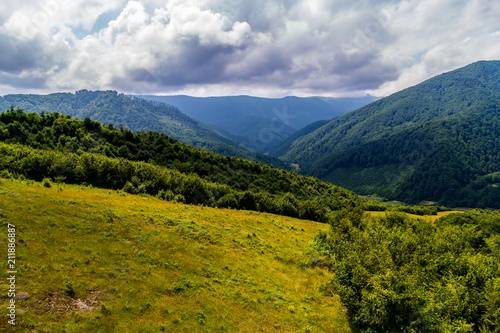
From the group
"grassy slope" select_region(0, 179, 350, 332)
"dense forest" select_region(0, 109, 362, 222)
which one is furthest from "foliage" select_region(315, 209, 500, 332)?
"dense forest" select_region(0, 109, 362, 222)

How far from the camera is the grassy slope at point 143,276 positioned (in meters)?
18.1

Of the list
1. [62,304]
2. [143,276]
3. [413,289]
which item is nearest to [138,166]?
[143,276]

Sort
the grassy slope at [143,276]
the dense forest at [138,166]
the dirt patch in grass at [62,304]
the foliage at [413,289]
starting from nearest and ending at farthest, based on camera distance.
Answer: the dirt patch in grass at [62,304], the grassy slope at [143,276], the foliage at [413,289], the dense forest at [138,166]

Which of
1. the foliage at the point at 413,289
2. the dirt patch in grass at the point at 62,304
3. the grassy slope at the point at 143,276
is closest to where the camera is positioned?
the dirt patch in grass at the point at 62,304

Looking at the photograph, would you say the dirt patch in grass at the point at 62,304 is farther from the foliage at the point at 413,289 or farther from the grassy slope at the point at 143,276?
the foliage at the point at 413,289

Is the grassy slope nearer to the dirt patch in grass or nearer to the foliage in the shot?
the dirt patch in grass

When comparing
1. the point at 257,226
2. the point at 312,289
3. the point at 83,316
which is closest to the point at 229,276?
the point at 312,289

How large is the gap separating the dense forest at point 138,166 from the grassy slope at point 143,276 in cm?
1281

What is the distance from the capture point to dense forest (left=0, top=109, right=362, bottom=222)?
5381 cm

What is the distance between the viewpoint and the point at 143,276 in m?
24.0

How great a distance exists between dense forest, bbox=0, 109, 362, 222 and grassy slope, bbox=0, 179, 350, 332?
1281 cm

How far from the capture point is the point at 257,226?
186 feet

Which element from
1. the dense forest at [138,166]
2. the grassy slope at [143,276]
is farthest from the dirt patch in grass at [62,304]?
the dense forest at [138,166]

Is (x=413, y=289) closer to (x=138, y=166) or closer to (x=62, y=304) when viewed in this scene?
(x=62, y=304)
